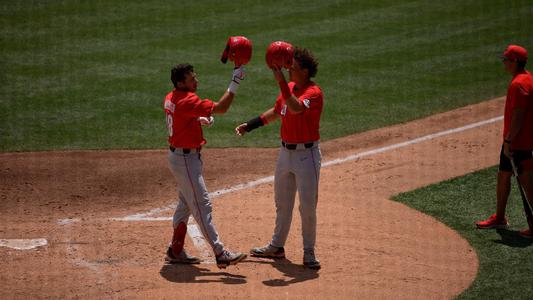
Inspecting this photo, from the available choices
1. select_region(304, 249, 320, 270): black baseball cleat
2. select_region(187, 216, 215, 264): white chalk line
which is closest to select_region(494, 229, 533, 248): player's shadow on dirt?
select_region(304, 249, 320, 270): black baseball cleat

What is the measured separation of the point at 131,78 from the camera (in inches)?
514

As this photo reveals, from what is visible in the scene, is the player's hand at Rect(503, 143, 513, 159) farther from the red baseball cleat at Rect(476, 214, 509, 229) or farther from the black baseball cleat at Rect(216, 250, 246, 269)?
the black baseball cleat at Rect(216, 250, 246, 269)

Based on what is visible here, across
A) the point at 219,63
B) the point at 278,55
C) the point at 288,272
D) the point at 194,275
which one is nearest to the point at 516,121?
the point at 278,55

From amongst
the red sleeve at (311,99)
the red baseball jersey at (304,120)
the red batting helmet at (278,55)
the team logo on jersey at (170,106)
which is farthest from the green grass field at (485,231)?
the team logo on jersey at (170,106)

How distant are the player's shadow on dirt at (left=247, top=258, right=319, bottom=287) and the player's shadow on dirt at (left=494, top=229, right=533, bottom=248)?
6.62 ft

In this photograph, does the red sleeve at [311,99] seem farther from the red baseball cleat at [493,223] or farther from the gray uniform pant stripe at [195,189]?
the red baseball cleat at [493,223]

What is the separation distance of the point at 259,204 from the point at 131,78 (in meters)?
5.52

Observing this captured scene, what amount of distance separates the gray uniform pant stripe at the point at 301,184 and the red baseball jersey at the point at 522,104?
200 centimetres

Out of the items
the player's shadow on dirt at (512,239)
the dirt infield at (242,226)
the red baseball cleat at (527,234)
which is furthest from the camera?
the red baseball cleat at (527,234)

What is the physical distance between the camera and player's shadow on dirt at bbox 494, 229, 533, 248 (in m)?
7.24

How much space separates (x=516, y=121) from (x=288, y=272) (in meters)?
2.61

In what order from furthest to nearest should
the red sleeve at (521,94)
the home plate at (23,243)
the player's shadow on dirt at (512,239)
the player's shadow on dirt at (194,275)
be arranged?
the player's shadow on dirt at (512,239)
the red sleeve at (521,94)
the home plate at (23,243)
the player's shadow on dirt at (194,275)

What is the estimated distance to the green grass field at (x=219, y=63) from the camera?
11.4 metres

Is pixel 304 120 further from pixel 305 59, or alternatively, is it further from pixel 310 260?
pixel 310 260
